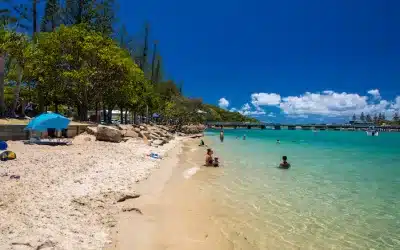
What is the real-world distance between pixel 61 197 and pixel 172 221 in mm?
2741

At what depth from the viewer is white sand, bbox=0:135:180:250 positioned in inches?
236

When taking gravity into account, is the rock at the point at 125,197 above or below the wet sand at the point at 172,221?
above

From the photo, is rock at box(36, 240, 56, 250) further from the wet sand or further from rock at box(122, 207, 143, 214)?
rock at box(122, 207, 143, 214)

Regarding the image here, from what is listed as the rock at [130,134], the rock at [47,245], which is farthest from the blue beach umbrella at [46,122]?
the rock at [47,245]

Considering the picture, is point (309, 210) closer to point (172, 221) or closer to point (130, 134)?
point (172, 221)

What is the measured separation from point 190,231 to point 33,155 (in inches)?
333

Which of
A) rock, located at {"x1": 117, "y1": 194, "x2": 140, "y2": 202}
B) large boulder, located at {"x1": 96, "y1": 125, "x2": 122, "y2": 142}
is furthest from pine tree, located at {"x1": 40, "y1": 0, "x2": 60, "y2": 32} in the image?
rock, located at {"x1": 117, "y1": 194, "x2": 140, "y2": 202}

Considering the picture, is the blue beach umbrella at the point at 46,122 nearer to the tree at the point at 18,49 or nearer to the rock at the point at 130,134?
the tree at the point at 18,49

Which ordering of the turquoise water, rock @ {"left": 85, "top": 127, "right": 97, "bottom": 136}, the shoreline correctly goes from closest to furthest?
the shoreline, the turquoise water, rock @ {"left": 85, "top": 127, "right": 97, "bottom": 136}

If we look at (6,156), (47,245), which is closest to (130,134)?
(6,156)

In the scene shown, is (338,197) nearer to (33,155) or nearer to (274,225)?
(274,225)

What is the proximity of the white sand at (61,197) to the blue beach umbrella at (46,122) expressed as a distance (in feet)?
7.84

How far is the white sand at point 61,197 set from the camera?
19.6 ft

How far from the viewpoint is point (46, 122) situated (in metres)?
17.5
